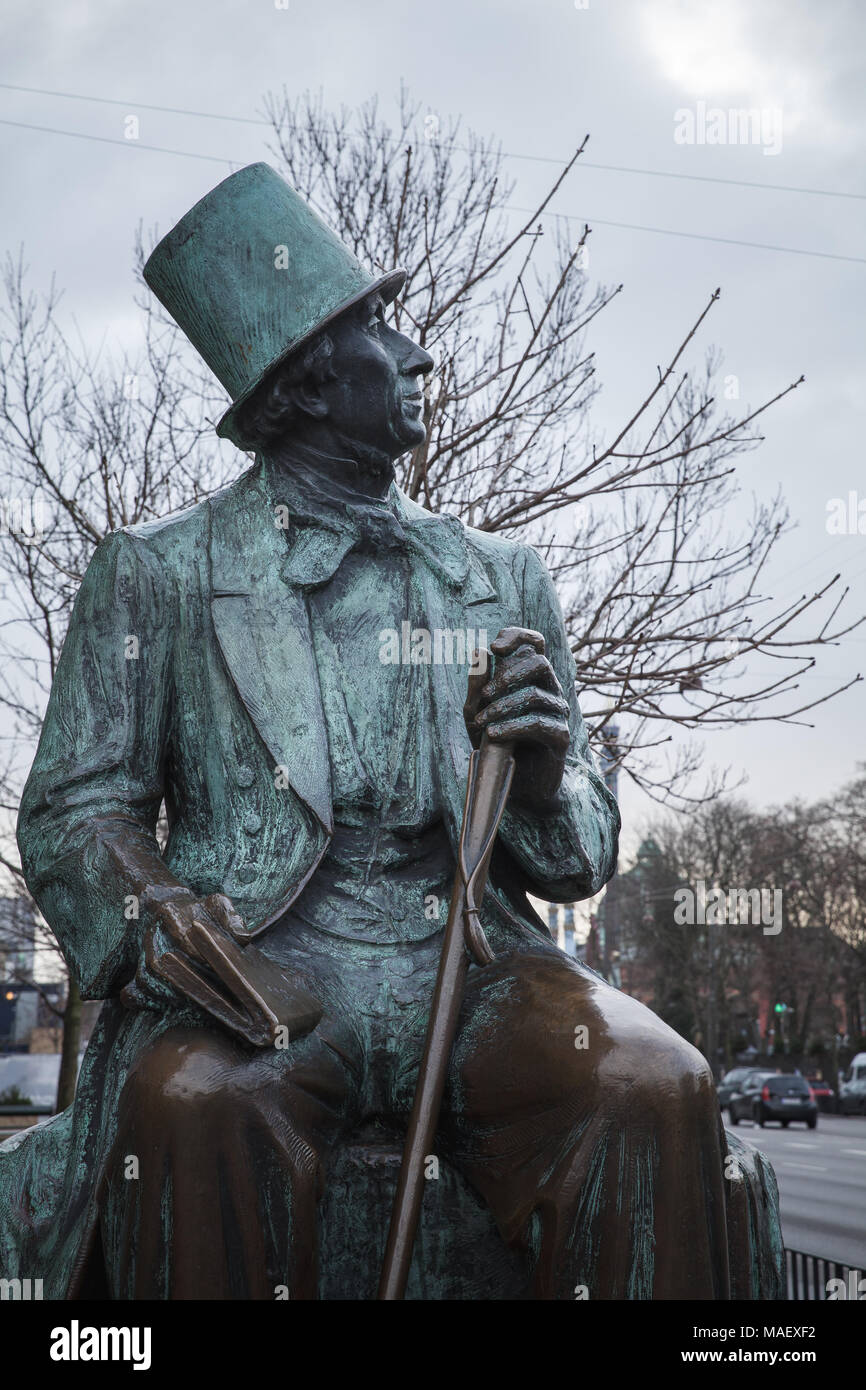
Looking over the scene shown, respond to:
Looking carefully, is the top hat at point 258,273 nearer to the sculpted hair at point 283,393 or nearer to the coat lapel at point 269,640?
the sculpted hair at point 283,393

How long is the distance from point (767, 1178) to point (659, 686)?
18.5ft

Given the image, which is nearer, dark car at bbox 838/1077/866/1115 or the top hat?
the top hat

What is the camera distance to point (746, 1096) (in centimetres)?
3922

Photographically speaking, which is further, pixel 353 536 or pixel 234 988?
pixel 353 536

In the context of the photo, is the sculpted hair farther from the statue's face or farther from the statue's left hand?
the statue's left hand

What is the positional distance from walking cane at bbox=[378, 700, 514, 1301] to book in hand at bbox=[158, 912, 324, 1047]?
223mm

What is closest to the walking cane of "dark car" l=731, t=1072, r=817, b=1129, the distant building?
the distant building

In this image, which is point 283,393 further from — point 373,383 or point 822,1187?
point 822,1187

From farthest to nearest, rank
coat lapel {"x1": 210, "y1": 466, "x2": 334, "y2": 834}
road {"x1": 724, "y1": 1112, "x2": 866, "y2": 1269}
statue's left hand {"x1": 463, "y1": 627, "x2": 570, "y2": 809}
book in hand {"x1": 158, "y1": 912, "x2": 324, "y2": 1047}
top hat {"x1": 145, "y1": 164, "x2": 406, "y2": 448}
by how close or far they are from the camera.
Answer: road {"x1": 724, "y1": 1112, "x2": 866, "y2": 1269}, top hat {"x1": 145, "y1": 164, "x2": 406, "y2": 448}, coat lapel {"x1": 210, "y1": 466, "x2": 334, "y2": 834}, statue's left hand {"x1": 463, "y1": 627, "x2": 570, "y2": 809}, book in hand {"x1": 158, "y1": 912, "x2": 324, "y2": 1047}

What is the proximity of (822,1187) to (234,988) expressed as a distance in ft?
61.9

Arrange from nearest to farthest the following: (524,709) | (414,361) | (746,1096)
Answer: (524,709) < (414,361) < (746,1096)

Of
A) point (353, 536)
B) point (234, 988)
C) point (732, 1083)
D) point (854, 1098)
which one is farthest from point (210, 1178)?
point (854, 1098)

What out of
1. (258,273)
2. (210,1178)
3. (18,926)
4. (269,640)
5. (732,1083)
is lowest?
(732,1083)

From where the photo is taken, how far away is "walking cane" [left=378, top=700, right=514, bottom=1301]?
2.47m
